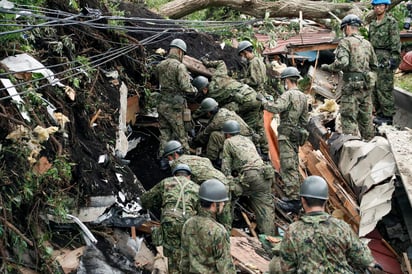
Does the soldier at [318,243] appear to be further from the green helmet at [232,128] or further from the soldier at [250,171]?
the green helmet at [232,128]

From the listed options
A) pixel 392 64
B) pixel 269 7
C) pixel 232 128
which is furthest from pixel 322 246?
pixel 269 7

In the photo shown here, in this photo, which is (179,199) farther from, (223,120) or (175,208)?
(223,120)

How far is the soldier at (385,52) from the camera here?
1230 centimetres

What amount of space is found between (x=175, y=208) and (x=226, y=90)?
424 centimetres

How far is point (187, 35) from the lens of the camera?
43.7 feet

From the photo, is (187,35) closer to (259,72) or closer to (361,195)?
(259,72)

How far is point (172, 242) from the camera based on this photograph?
773cm

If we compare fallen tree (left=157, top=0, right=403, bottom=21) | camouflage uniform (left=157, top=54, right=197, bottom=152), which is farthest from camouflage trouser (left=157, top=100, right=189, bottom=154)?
fallen tree (left=157, top=0, right=403, bottom=21)

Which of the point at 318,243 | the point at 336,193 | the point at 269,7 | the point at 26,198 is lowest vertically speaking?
the point at 336,193

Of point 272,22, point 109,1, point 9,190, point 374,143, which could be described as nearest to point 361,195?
point 374,143

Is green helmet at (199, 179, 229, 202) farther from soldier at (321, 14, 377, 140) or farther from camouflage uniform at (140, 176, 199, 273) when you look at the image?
soldier at (321, 14, 377, 140)

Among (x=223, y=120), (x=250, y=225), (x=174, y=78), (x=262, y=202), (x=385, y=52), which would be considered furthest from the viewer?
(x=385, y=52)

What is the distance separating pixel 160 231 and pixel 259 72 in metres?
4.85

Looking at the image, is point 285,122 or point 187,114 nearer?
point 285,122
